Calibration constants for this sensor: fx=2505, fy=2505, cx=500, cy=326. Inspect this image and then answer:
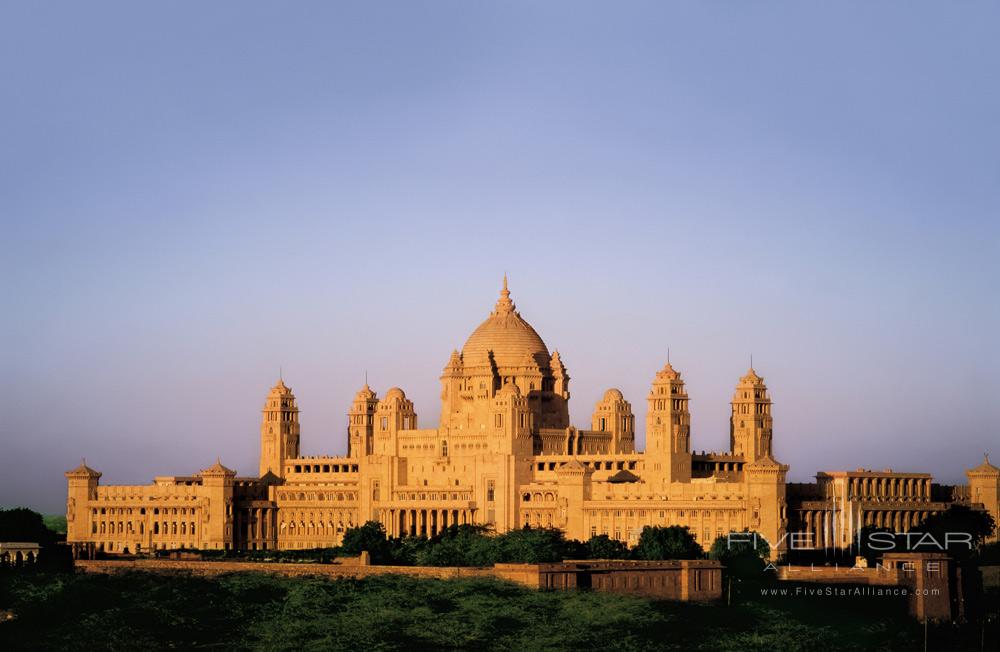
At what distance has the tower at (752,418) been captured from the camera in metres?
189

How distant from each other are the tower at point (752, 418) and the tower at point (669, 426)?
5.08 meters

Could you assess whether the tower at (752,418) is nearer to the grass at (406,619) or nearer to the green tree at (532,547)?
the green tree at (532,547)

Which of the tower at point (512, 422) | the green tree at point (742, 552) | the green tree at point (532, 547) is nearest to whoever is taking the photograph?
the green tree at point (532, 547)

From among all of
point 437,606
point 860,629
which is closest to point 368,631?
point 437,606

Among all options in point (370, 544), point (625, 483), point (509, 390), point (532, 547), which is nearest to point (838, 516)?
point (625, 483)

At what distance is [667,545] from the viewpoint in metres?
166

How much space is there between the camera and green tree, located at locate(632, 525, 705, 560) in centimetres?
16362

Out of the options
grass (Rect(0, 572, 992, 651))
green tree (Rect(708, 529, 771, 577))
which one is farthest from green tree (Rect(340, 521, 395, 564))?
green tree (Rect(708, 529, 771, 577))

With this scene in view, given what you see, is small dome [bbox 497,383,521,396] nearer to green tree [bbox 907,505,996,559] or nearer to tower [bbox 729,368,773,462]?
tower [bbox 729,368,773,462]

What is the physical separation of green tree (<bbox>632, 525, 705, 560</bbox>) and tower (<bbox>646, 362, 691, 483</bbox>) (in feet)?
49.2

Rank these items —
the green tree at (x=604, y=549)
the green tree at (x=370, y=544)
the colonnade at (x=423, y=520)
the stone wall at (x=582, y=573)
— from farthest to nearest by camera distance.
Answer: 1. the colonnade at (x=423, y=520)
2. the green tree at (x=370, y=544)
3. the green tree at (x=604, y=549)
4. the stone wall at (x=582, y=573)

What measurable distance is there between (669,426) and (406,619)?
47.9 meters

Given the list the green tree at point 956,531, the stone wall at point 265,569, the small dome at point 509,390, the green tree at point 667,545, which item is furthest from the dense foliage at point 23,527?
the green tree at point 956,531

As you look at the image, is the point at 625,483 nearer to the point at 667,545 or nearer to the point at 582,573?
the point at 667,545
